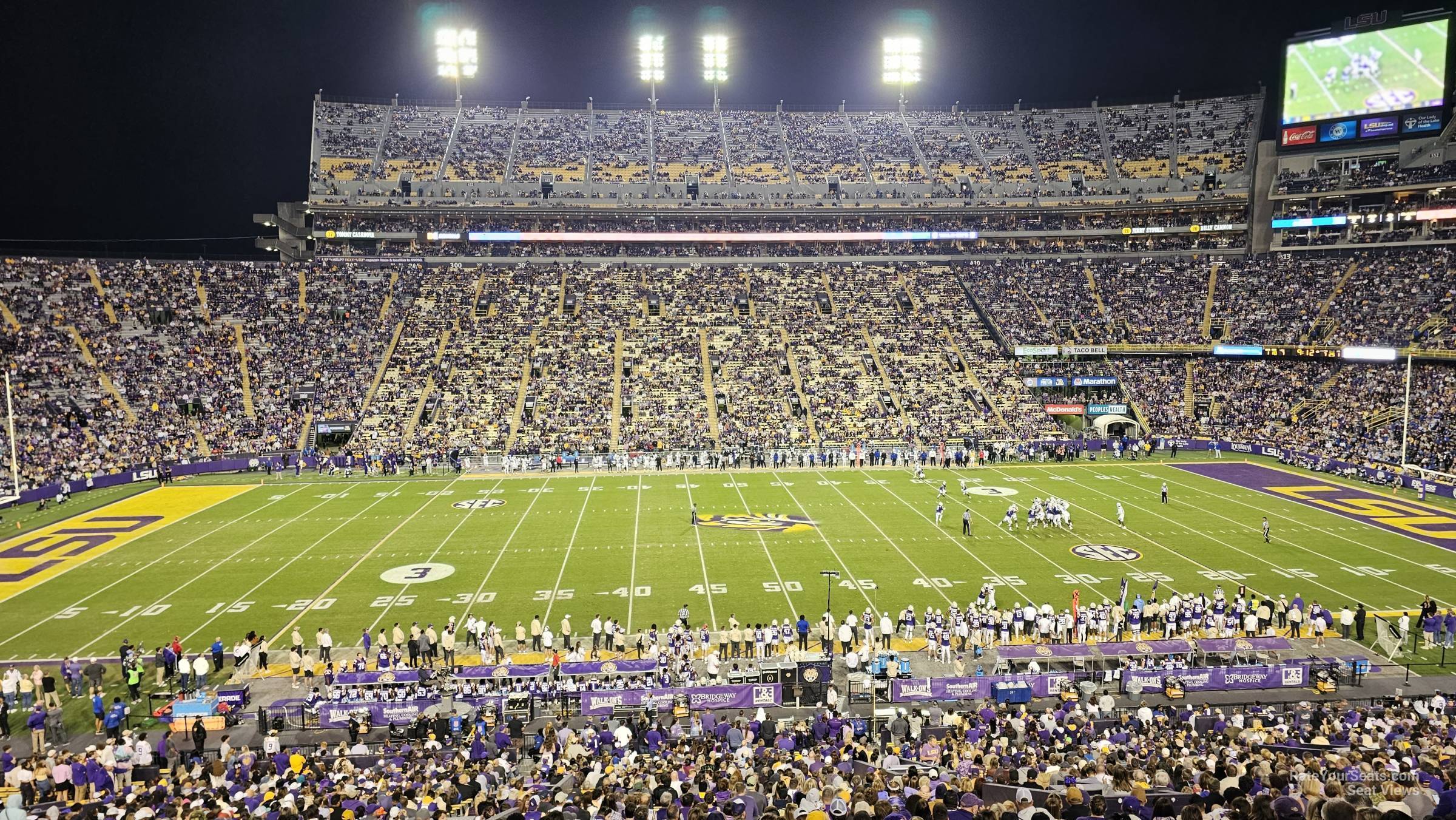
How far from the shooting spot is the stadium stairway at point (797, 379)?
49.4 meters

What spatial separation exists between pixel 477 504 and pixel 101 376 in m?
27.1

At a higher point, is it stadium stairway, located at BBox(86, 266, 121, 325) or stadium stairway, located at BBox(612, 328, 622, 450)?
stadium stairway, located at BBox(86, 266, 121, 325)

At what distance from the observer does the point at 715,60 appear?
252 feet

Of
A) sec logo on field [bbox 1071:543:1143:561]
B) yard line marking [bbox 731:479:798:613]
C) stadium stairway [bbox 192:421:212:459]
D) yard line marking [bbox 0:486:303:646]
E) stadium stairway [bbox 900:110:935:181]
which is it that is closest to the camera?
yard line marking [bbox 0:486:303:646]

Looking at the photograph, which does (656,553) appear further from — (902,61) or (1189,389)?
(902,61)

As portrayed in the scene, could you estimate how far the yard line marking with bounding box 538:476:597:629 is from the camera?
21075mm

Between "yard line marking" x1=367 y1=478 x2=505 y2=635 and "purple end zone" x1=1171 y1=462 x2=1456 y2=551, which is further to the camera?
"purple end zone" x1=1171 y1=462 x2=1456 y2=551

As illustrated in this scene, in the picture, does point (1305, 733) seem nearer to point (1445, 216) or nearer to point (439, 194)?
point (1445, 216)

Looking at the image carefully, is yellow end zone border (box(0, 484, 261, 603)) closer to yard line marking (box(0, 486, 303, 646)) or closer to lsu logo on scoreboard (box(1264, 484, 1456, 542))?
yard line marking (box(0, 486, 303, 646))

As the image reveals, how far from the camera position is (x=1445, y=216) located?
170 feet

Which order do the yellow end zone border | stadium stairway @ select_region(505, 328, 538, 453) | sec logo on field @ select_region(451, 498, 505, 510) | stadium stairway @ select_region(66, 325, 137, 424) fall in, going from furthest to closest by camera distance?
stadium stairway @ select_region(505, 328, 538, 453) → stadium stairway @ select_region(66, 325, 137, 424) → sec logo on field @ select_region(451, 498, 505, 510) → the yellow end zone border

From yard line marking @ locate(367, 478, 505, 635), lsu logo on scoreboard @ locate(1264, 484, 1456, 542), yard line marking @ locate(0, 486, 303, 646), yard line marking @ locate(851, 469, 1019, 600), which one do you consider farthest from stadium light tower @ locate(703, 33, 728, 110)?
lsu logo on scoreboard @ locate(1264, 484, 1456, 542)

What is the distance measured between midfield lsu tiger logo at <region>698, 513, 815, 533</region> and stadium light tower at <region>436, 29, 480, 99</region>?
190 feet

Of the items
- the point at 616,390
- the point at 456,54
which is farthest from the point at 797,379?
the point at 456,54
